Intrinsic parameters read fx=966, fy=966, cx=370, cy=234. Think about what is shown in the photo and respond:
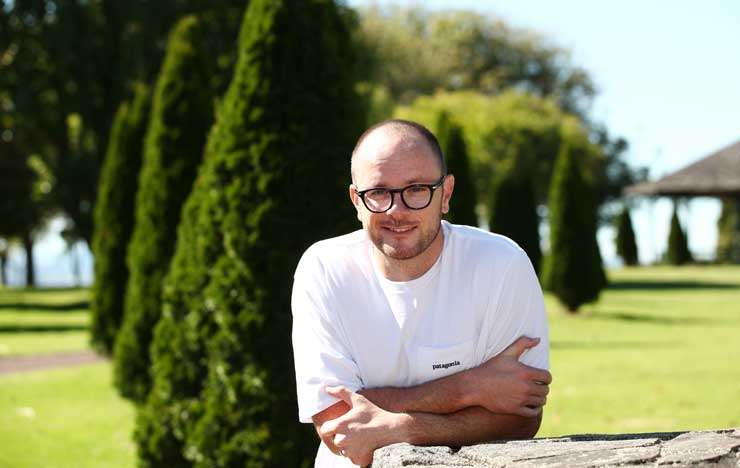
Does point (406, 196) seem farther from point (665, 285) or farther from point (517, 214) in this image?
point (665, 285)

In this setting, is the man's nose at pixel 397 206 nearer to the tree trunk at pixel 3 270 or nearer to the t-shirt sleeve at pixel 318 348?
the t-shirt sleeve at pixel 318 348

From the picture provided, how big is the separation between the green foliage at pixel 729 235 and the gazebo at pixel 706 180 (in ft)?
9.29

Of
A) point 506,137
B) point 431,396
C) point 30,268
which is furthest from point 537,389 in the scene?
point 30,268

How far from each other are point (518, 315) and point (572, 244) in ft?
73.6

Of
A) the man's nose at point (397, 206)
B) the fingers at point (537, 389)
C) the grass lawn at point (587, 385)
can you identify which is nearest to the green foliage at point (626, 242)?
the grass lawn at point (587, 385)

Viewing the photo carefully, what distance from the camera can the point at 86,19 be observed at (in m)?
33.5

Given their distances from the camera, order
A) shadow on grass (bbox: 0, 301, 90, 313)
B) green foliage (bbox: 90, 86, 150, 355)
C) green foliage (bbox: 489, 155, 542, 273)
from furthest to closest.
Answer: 1. shadow on grass (bbox: 0, 301, 90, 313)
2. green foliage (bbox: 489, 155, 542, 273)
3. green foliage (bbox: 90, 86, 150, 355)

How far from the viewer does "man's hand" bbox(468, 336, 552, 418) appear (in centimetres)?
331

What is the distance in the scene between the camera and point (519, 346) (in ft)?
11.1

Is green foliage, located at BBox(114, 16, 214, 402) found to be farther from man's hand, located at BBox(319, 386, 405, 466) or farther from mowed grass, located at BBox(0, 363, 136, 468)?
man's hand, located at BBox(319, 386, 405, 466)

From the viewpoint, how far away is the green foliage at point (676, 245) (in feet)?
158

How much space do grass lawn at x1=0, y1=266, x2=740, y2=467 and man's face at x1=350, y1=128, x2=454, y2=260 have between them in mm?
6856

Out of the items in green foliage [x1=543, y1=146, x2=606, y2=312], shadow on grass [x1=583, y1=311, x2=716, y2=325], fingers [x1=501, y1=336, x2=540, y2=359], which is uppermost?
fingers [x1=501, y1=336, x2=540, y2=359]

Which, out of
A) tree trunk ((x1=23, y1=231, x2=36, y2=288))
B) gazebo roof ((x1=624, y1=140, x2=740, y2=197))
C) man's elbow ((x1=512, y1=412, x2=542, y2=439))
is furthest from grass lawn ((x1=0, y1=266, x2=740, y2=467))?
tree trunk ((x1=23, y1=231, x2=36, y2=288))
